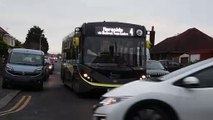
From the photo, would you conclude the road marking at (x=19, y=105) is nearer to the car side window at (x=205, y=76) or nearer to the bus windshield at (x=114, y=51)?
the bus windshield at (x=114, y=51)

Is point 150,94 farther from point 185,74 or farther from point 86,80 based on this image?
point 86,80

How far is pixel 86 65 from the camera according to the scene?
62.0 ft

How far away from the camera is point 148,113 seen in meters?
8.72

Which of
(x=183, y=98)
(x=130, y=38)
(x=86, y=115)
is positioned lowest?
(x=86, y=115)

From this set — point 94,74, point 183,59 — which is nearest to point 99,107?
point 94,74

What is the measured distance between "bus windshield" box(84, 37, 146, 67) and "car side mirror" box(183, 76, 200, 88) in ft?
33.9

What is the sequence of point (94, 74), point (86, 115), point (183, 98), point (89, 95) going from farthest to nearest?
point (89, 95)
point (94, 74)
point (86, 115)
point (183, 98)

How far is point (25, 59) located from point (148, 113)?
52.2 ft

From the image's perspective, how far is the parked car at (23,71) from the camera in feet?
74.6

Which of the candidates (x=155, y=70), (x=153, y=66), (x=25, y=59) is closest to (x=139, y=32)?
(x=25, y=59)

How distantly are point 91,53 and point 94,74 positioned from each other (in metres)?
0.77

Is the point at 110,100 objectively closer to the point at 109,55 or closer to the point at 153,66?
the point at 109,55

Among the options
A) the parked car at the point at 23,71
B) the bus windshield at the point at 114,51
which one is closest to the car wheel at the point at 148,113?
the bus windshield at the point at 114,51

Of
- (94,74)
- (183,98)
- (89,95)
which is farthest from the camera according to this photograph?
(89,95)
